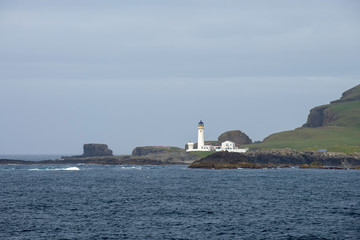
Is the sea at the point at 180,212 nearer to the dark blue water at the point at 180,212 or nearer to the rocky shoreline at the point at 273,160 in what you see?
the dark blue water at the point at 180,212

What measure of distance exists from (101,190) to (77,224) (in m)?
30.7

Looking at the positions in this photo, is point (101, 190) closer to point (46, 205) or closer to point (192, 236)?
point (46, 205)

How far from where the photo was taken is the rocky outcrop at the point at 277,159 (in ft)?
496

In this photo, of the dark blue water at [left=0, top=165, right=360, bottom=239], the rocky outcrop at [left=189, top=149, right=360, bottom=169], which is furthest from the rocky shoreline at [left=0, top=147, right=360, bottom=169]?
the dark blue water at [left=0, top=165, right=360, bottom=239]

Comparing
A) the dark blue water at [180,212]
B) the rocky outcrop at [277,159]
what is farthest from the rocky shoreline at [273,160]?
the dark blue water at [180,212]

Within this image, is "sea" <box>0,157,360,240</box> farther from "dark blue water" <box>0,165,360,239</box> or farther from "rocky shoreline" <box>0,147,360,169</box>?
"rocky shoreline" <box>0,147,360,169</box>

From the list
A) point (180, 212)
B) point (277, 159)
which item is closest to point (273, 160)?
point (277, 159)

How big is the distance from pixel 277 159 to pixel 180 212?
115m

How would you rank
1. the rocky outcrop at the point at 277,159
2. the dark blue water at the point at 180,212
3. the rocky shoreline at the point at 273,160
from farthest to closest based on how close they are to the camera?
the rocky outcrop at the point at 277,159, the rocky shoreline at the point at 273,160, the dark blue water at the point at 180,212

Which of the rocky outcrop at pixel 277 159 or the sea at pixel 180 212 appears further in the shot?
the rocky outcrop at pixel 277 159

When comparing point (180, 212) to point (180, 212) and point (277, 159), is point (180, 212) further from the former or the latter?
point (277, 159)

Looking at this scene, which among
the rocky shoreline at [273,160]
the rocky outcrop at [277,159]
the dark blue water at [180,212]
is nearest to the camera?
the dark blue water at [180,212]

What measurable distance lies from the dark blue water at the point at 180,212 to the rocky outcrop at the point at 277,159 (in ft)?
226

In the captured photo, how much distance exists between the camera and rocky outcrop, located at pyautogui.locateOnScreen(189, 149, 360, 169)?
496ft
